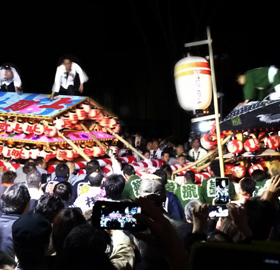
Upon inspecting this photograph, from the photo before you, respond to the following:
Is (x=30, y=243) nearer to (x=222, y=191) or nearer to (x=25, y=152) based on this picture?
(x=222, y=191)

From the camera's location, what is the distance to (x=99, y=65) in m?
25.2

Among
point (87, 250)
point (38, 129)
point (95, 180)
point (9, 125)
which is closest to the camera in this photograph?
point (87, 250)

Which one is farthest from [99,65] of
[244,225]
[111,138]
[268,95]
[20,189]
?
[244,225]

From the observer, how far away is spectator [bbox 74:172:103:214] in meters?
4.84

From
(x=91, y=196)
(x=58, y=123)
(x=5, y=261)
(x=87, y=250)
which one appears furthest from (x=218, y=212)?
(x=58, y=123)

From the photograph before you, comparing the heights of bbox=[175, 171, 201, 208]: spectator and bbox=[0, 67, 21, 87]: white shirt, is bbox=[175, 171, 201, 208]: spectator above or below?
below

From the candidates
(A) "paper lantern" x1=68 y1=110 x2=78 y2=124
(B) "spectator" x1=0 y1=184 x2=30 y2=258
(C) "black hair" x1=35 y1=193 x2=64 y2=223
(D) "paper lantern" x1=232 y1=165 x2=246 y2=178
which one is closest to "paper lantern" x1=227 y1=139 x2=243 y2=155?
(D) "paper lantern" x1=232 y1=165 x2=246 y2=178

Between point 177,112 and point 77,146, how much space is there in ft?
25.2

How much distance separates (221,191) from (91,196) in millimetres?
1760

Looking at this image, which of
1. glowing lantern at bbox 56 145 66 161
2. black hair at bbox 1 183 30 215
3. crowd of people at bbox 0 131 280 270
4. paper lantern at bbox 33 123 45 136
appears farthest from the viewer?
glowing lantern at bbox 56 145 66 161

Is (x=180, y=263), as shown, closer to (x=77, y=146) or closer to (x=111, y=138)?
(x=77, y=146)

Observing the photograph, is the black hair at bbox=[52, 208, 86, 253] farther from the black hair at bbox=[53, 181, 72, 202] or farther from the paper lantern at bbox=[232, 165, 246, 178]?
the paper lantern at bbox=[232, 165, 246, 178]

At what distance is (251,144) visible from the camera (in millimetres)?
8195

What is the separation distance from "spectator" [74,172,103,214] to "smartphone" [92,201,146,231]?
9.16ft
